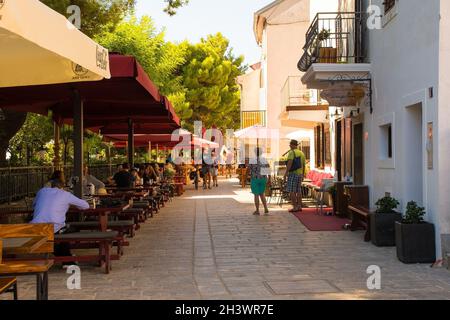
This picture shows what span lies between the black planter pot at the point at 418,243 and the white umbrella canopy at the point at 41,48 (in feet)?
15.3

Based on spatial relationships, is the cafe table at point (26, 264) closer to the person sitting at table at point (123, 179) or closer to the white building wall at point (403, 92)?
the white building wall at point (403, 92)

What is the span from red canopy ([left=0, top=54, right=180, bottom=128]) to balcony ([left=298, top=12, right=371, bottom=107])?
3366 millimetres

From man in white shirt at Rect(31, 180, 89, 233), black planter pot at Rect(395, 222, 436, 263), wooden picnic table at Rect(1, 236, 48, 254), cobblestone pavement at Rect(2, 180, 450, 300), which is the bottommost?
cobblestone pavement at Rect(2, 180, 450, 300)

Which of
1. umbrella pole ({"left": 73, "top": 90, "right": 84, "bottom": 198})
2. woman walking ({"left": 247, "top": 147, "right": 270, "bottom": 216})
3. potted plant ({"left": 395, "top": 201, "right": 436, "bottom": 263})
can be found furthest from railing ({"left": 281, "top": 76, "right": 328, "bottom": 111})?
potted plant ({"left": 395, "top": 201, "right": 436, "bottom": 263})

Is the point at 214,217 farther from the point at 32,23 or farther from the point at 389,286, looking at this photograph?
the point at 32,23

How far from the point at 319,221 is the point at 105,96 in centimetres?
581

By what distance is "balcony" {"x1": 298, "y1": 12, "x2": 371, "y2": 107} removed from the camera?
41.8 feet

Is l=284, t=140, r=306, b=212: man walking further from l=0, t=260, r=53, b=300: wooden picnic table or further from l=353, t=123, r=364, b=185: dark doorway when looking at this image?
l=0, t=260, r=53, b=300: wooden picnic table

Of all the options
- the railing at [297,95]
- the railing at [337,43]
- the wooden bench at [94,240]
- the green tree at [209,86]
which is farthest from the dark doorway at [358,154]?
the green tree at [209,86]

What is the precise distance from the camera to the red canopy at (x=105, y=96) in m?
8.34

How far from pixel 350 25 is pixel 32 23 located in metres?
11.0

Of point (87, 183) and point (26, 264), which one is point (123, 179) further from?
point (26, 264)

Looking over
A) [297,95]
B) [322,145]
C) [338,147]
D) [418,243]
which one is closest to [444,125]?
[418,243]
